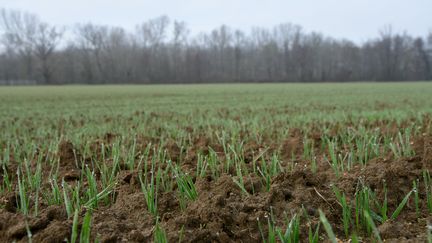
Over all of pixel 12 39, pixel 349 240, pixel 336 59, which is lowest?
pixel 349 240

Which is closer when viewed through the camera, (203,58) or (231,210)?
(231,210)

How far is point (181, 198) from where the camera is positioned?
6.61 feet

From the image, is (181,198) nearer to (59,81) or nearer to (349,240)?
(349,240)

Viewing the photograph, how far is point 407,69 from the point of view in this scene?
7419 cm

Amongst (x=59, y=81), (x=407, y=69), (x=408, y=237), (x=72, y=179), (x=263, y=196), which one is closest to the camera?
(x=408, y=237)

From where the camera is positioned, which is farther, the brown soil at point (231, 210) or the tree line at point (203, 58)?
the tree line at point (203, 58)

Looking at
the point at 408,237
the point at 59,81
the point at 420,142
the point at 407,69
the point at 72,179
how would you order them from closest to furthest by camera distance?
the point at 408,237 < the point at 72,179 < the point at 420,142 < the point at 59,81 < the point at 407,69

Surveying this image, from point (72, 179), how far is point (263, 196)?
5.08 feet

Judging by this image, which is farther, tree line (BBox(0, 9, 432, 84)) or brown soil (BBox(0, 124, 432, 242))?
tree line (BBox(0, 9, 432, 84))

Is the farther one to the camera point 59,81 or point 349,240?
point 59,81

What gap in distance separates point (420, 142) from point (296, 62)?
76100mm

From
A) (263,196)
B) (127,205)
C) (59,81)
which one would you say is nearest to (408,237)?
(263,196)

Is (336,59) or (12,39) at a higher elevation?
(12,39)

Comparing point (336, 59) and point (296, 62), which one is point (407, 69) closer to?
point (336, 59)
